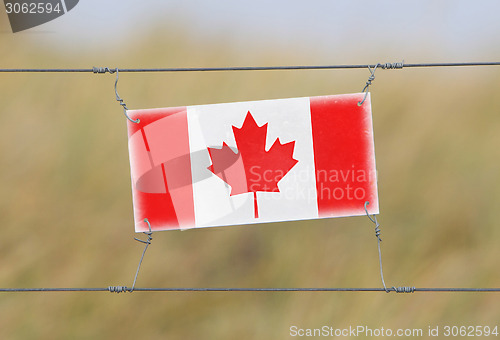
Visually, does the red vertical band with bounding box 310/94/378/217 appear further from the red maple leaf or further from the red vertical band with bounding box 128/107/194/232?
the red vertical band with bounding box 128/107/194/232

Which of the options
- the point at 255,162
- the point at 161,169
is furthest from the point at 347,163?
the point at 161,169

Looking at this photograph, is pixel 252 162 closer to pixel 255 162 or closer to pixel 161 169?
pixel 255 162

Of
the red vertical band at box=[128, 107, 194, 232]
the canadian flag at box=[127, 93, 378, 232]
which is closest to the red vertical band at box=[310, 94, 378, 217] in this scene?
the canadian flag at box=[127, 93, 378, 232]

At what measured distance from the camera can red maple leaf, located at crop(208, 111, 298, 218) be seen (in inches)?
54.5

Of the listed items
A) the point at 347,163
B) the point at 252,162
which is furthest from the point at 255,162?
the point at 347,163

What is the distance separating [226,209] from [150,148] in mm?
264

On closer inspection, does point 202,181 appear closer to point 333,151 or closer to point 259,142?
point 259,142

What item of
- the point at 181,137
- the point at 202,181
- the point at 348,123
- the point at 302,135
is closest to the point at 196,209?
the point at 202,181

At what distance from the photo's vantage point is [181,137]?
140 centimetres

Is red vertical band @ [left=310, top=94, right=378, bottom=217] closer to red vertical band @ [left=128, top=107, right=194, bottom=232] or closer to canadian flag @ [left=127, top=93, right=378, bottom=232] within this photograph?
canadian flag @ [left=127, top=93, right=378, bottom=232]

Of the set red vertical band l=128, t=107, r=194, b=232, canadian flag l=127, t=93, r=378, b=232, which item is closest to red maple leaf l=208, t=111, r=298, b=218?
canadian flag l=127, t=93, r=378, b=232

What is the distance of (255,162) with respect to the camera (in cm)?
139

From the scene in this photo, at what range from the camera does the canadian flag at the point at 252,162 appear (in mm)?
1381

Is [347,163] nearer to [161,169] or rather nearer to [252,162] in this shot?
[252,162]
